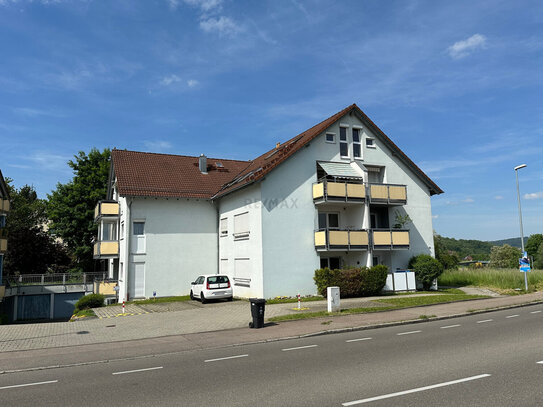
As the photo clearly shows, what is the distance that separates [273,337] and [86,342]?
5.53m

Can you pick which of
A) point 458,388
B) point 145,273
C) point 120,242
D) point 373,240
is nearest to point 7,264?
point 120,242

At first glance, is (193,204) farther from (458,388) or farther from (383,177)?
(458,388)

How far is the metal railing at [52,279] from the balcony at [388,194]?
1980 centimetres

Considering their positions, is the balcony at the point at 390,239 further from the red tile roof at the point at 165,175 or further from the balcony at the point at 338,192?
the red tile roof at the point at 165,175

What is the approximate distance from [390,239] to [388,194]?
270cm

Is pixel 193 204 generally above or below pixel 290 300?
above

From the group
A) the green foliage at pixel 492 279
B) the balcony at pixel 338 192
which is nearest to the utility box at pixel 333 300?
the balcony at pixel 338 192

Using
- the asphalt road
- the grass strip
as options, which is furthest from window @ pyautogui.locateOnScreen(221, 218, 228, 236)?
the asphalt road

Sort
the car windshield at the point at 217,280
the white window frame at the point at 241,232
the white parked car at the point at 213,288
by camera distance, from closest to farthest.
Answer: the white parked car at the point at 213,288, the car windshield at the point at 217,280, the white window frame at the point at 241,232

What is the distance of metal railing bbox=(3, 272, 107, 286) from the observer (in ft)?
100

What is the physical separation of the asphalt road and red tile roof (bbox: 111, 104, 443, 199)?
44.5ft

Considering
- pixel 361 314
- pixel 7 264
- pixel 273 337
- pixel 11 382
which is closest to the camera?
pixel 11 382

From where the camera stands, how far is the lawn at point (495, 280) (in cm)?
2558

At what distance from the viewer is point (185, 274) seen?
26547 mm
